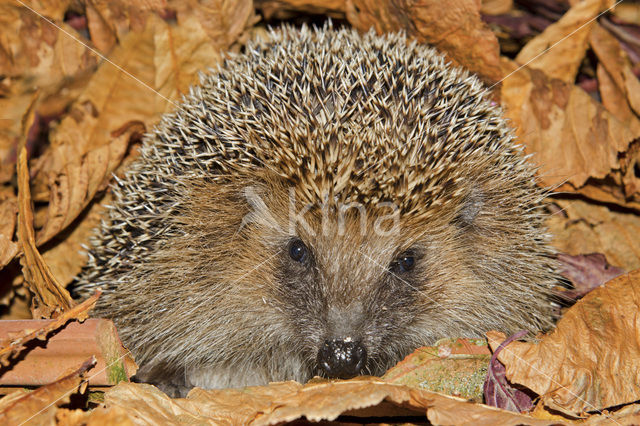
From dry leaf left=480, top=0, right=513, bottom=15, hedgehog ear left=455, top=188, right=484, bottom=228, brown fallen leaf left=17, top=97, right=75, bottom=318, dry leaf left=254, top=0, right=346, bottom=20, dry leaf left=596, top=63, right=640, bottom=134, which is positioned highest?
dry leaf left=480, top=0, right=513, bottom=15

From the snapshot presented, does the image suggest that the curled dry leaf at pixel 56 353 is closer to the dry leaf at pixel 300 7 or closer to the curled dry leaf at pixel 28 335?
the curled dry leaf at pixel 28 335

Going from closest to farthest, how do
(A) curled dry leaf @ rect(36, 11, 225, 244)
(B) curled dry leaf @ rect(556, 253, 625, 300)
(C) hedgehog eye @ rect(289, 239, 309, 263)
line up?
1. (C) hedgehog eye @ rect(289, 239, 309, 263)
2. (B) curled dry leaf @ rect(556, 253, 625, 300)
3. (A) curled dry leaf @ rect(36, 11, 225, 244)

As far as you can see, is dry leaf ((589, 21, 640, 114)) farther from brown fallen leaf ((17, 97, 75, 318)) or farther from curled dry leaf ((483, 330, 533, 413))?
brown fallen leaf ((17, 97, 75, 318))

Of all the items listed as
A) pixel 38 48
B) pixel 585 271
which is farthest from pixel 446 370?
pixel 38 48

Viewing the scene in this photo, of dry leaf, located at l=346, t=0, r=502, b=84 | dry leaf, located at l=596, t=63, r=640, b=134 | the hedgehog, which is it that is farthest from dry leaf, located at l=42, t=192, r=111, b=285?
dry leaf, located at l=596, t=63, r=640, b=134

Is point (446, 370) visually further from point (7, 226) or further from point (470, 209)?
point (7, 226)

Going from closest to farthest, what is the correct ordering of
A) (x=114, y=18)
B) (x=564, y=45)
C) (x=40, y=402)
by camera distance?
1. (x=40, y=402)
2. (x=114, y=18)
3. (x=564, y=45)

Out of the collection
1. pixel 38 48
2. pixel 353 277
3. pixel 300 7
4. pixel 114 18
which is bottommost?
pixel 353 277
